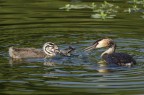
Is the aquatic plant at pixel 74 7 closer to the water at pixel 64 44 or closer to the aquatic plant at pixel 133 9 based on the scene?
the water at pixel 64 44

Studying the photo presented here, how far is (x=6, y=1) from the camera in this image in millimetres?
22562

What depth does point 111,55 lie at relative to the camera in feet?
47.9

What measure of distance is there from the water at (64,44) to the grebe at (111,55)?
0.21 m

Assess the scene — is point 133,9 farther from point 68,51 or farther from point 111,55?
point 111,55

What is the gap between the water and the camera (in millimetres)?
12086

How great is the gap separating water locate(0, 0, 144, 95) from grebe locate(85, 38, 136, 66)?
213 mm

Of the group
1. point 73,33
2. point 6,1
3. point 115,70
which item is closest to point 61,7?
point 6,1

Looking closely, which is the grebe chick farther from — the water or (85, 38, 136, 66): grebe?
(85, 38, 136, 66): grebe

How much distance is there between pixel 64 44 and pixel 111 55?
7.03 ft

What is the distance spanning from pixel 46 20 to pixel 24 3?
294 cm

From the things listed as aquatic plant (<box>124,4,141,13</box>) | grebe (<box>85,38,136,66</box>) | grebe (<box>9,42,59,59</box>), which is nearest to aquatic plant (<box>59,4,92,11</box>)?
aquatic plant (<box>124,4,141,13</box>)

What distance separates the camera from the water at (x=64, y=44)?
12086 mm

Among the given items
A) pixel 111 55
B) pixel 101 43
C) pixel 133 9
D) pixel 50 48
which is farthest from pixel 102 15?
pixel 111 55

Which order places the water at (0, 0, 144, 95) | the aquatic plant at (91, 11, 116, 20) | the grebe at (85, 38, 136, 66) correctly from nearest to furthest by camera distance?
the water at (0, 0, 144, 95)
the grebe at (85, 38, 136, 66)
the aquatic plant at (91, 11, 116, 20)
